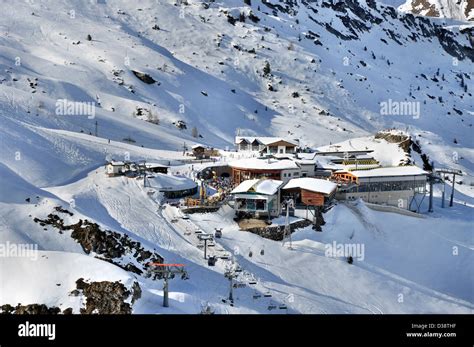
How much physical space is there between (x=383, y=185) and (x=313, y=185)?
968cm

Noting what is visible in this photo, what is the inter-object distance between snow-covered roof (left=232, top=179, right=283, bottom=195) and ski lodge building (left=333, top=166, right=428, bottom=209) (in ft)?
24.0

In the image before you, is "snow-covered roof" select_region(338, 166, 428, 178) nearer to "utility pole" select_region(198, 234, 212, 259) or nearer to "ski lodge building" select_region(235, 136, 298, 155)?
"ski lodge building" select_region(235, 136, 298, 155)

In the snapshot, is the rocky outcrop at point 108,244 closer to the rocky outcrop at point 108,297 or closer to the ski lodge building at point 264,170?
the rocky outcrop at point 108,297

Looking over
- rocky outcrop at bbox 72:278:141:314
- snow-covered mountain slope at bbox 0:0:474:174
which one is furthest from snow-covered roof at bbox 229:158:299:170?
rocky outcrop at bbox 72:278:141:314

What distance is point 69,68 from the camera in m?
86.1

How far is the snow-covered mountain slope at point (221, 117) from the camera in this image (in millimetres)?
31547

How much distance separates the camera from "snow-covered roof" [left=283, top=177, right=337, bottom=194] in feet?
138

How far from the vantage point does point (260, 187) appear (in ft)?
134

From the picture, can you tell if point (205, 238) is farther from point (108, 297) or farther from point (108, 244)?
point (108, 297)

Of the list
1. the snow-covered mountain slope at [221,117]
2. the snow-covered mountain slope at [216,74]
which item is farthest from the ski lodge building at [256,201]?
the snow-covered mountain slope at [216,74]

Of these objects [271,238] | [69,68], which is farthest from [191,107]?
[271,238]

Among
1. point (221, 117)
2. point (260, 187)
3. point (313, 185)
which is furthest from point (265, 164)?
point (221, 117)

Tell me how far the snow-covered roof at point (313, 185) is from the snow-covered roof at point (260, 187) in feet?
4.50
